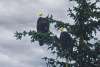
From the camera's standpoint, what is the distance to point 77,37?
31.8m

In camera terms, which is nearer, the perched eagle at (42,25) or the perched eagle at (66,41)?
the perched eagle at (66,41)

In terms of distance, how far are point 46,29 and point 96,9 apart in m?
4.57

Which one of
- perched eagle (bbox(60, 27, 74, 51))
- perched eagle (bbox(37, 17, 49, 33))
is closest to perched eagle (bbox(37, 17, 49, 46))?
perched eagle (bbox(37, 17, 49, 33))

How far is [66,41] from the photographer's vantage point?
99.0 ft

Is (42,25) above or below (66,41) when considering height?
above

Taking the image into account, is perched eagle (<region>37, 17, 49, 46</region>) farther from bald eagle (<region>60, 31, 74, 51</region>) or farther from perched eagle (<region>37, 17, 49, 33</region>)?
bald eagle (<region>60, 31, 74, 51</region>)

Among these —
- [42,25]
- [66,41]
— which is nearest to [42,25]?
[42,25]

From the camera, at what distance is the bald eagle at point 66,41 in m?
30.1

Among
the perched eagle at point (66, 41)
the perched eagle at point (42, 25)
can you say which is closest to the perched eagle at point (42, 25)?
the perched eagle at point (42, 25)

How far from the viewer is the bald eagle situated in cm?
3011

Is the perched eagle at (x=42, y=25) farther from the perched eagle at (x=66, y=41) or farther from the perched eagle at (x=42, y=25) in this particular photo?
the perched eagle at (x=66, y=41)

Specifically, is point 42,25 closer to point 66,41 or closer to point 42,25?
point 42,25

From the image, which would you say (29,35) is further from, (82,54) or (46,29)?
(82,54)

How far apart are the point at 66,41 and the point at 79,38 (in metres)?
1.99
